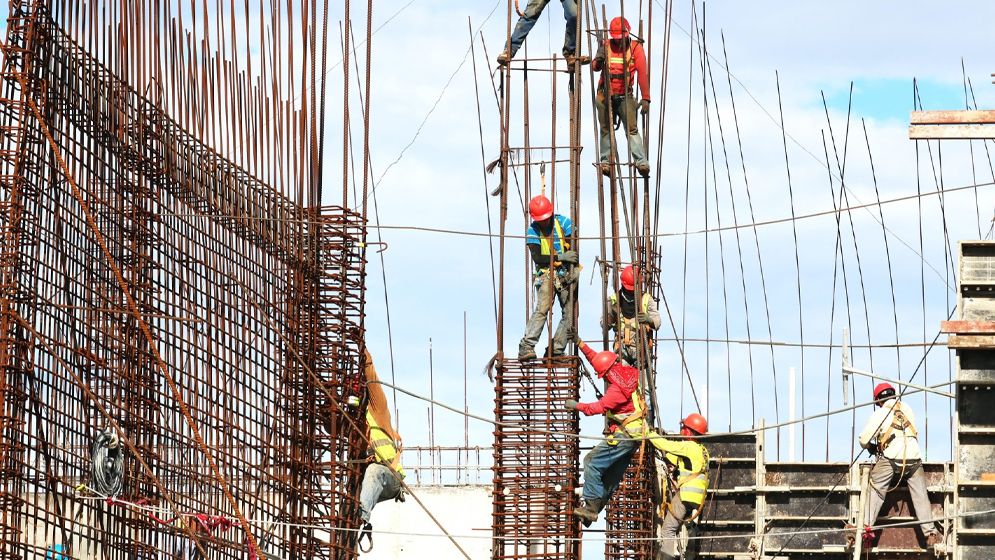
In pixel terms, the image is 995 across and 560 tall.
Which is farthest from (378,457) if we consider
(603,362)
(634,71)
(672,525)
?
(634,71)

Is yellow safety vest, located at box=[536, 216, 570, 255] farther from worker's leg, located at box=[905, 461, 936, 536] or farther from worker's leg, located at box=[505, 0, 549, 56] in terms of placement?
worker's leg, located at box=[905, 461, 936, 536]

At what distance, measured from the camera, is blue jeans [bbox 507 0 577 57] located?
2162 cm

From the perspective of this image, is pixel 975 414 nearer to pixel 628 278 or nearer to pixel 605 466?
pixel 605 466

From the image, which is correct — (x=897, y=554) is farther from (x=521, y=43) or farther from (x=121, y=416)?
(x=121, y=416)

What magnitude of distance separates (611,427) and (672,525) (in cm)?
161

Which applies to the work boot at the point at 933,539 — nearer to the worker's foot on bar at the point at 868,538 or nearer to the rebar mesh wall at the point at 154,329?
the worker's foot on bar at the point at 868,538

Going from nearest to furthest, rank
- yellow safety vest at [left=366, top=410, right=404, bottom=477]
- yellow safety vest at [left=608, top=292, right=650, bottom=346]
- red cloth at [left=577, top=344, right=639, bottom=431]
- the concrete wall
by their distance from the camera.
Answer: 1. red cloth at [left=577, top=344, right=639, bottom=431]
2. yellow safety vest at [left=366, top=410, right=404, bottom=477]
3. yellow safety vest at [left=608, top=292, right=650, bottom=346]
4. the concrete wall

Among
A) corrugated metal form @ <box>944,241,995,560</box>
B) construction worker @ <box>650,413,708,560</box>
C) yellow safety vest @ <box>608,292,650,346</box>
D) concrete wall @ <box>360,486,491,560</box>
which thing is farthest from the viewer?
concrete wall @ <box>360,486,491,560</box>

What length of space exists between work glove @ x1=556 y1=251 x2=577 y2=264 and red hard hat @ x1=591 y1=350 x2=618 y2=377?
136 centimetres

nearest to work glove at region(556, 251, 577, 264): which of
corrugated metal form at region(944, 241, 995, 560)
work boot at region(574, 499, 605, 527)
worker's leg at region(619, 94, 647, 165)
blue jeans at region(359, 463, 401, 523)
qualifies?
worker's leg at region(619, 94, 647, 165)

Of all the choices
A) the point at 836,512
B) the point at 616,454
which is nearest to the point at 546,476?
the point at 616,454

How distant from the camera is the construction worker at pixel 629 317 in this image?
20.6 metres

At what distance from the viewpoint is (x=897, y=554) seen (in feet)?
67.6

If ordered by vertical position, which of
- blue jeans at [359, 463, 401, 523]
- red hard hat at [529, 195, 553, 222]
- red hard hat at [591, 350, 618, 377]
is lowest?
blue jeans at [359, 463, 401, 523]
